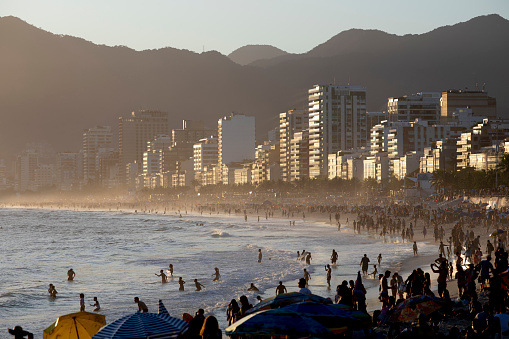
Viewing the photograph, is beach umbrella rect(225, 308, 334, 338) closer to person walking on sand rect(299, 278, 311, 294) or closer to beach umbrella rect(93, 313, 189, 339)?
beach umbrella rect(93, 313, 189, 339)

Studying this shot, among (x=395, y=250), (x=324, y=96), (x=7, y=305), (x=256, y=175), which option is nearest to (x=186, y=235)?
(x=395, y=250)

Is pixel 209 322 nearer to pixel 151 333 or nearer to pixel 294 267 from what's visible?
pixel 151 333

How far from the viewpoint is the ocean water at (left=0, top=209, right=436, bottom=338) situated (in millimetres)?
29266

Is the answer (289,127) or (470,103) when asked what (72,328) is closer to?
(470,103)

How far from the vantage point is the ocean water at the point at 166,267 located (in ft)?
96.0

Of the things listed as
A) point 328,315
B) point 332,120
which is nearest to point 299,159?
point 332,120

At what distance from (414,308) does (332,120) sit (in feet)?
491

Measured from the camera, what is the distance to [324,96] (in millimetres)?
163625

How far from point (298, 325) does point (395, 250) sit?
3559cm

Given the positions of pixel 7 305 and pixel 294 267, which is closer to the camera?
pixel 7 305

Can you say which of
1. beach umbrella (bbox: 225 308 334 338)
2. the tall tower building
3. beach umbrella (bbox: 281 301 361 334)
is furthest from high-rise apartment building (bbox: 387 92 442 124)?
beach umbrella (bbox: 225 308 334 338)

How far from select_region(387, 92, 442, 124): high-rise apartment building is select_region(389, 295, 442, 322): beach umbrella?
15353 cm

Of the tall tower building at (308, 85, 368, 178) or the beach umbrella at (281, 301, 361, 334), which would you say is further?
the tall tower building at (308, 85, 368, 178)

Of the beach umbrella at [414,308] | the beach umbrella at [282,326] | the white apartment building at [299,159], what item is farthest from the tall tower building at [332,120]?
the beach umbrella at [282,326]
